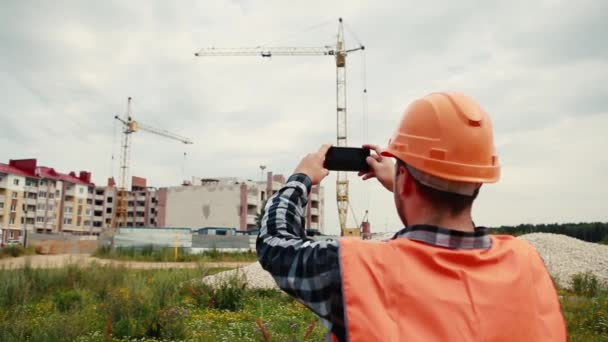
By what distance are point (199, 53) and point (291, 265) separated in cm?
8021

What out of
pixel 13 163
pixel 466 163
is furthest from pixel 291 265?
pixel 13 163

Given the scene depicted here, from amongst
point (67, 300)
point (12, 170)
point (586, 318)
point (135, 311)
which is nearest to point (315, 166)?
point (135, 311)

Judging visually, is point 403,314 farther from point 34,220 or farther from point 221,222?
point 34,220

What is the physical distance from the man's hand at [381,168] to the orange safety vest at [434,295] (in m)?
0.47

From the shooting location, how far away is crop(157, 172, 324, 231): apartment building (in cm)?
7025

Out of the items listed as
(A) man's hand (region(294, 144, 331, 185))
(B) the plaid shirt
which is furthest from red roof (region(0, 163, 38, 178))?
(B) the plaid shirt

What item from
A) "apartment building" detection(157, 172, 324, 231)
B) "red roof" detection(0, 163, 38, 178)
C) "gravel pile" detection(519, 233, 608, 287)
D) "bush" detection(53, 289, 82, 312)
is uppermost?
"red roof" detection(0, 163, 38, 178)

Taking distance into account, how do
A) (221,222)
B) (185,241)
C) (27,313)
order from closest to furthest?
(27,313)
(185,241)
(221,222)

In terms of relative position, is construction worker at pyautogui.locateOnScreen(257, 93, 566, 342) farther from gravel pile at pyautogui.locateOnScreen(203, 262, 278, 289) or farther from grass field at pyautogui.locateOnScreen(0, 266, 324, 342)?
gravel pile at pyautogui.locateOnScreen(203, 262, 278, 289)

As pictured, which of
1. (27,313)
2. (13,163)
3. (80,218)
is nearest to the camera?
(27,313)

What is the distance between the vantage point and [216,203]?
71688mm

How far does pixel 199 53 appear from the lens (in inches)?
3054

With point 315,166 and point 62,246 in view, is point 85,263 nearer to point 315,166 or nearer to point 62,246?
point 315,166

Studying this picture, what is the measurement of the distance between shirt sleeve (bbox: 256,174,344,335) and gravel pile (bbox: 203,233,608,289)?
1029cm
